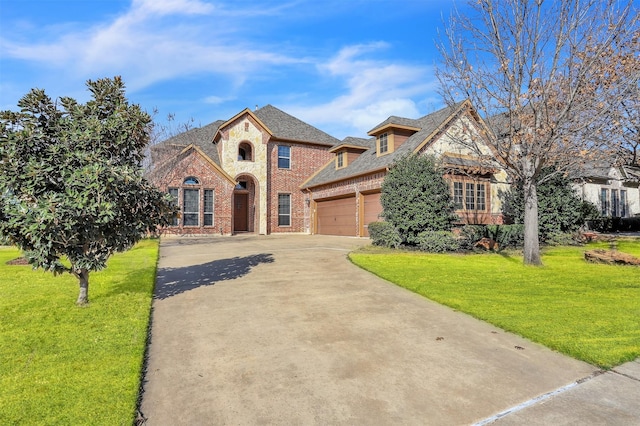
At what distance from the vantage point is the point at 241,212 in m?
28.2

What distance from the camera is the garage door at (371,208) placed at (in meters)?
18.6

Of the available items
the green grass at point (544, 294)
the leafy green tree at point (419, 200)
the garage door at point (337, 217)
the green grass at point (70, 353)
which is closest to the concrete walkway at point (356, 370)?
the green grass at point (70, 353)

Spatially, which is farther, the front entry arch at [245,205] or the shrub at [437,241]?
the front entry arch at [245,205]

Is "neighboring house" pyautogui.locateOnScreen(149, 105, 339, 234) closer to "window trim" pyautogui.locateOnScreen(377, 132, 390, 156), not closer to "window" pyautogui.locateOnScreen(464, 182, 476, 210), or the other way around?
"window trim" pyautogui.locateOnScreen(377, 132, 390, 156)

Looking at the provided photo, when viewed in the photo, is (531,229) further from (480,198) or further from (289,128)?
(289,128)

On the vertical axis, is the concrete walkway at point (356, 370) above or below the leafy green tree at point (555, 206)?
below

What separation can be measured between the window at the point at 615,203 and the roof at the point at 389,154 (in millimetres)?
17014

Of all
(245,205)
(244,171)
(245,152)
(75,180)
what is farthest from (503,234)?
(245,205)

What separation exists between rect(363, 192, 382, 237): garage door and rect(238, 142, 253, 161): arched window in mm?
10227

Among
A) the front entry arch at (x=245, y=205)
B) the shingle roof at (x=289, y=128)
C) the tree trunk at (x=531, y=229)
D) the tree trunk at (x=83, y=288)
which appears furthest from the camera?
the shingle roof at (x=289, y=128)

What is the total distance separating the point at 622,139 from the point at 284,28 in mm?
12620

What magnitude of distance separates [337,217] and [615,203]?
21581mm

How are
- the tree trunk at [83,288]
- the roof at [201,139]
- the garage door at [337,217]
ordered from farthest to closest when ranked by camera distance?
the roof at [201,139] → the garage door at [337,217] → the tree trunk at [83,288]

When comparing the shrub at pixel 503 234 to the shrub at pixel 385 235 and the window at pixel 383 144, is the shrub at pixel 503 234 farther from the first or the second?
the window at pixel 383 144
